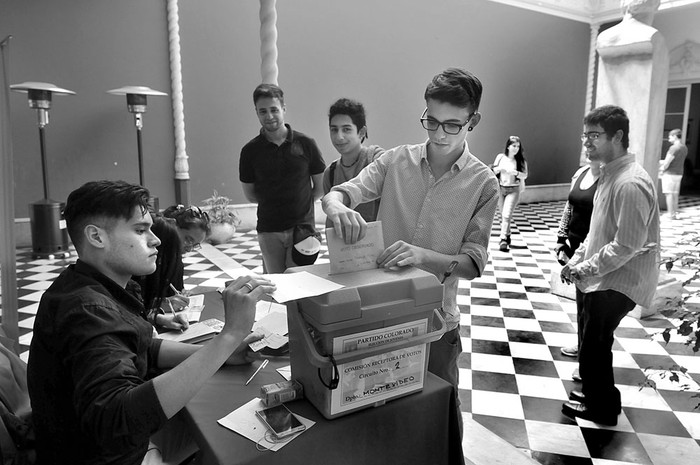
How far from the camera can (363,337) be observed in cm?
115

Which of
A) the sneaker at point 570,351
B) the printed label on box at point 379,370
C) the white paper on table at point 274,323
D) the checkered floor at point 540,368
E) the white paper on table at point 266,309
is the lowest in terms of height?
the checkered floor at point 540,368

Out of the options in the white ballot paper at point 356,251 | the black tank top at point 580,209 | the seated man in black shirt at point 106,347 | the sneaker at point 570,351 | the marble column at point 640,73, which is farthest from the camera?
the marble column at point 640,73

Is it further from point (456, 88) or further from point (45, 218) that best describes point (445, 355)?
point (45, 218)

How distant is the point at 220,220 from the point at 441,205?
5.70 metres

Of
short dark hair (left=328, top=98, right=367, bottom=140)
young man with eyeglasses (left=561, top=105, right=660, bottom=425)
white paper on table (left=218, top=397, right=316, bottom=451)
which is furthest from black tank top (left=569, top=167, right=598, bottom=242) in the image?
white paper on table (left=218, top=397, right=316, bottom=451)

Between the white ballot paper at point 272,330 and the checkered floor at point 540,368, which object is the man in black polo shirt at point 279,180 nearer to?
the checkered floor at point 540,368

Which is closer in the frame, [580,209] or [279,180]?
[580,209]

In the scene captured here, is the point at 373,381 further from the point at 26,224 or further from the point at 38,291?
the point at 26,224

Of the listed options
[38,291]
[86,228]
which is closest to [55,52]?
[38,291]

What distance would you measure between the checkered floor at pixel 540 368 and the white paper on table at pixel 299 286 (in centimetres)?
131

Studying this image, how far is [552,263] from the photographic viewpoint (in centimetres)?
605

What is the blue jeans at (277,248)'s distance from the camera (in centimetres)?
304

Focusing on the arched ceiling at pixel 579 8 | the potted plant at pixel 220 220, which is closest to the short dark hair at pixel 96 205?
the potted plant at pixel 220 220

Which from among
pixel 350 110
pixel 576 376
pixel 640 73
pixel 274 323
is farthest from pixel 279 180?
pixel 640 73
